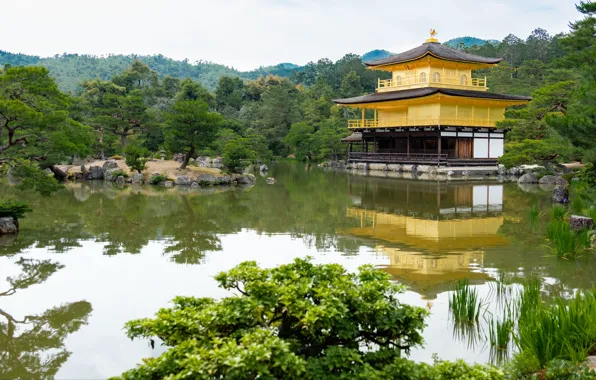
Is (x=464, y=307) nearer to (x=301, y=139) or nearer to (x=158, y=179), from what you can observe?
(x=158, y=179)

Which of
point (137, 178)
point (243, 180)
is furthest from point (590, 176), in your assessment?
point (137, 178)

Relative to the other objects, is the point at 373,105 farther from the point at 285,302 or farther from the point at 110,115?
the point at 285,302

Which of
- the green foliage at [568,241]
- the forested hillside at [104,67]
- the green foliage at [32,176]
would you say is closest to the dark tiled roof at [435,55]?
the green foliage at [568,241]

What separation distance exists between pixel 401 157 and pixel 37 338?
27.9m

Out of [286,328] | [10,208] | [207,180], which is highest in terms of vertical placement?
[286,328]

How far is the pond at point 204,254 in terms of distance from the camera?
5.40 m

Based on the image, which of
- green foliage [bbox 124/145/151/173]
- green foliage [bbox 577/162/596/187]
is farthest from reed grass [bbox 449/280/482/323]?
green foliage [bbox 124/145/151/173]

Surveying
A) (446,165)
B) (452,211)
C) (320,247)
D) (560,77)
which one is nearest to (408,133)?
(446,165)

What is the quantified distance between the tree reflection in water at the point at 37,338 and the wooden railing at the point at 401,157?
24546 millimetres

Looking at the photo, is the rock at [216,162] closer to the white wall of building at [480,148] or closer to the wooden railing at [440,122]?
the wooden railing at [440,122]

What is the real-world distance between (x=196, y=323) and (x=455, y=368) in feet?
5.58

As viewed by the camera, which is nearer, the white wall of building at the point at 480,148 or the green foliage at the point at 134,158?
the green foliage at the point at 134,158

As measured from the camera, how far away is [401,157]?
104 ft

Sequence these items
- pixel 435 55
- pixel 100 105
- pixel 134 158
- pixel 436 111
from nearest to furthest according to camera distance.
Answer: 1. pixel 134 158
2. pixel 436 111
3. pixel 435 55
4. pixel 100 105
